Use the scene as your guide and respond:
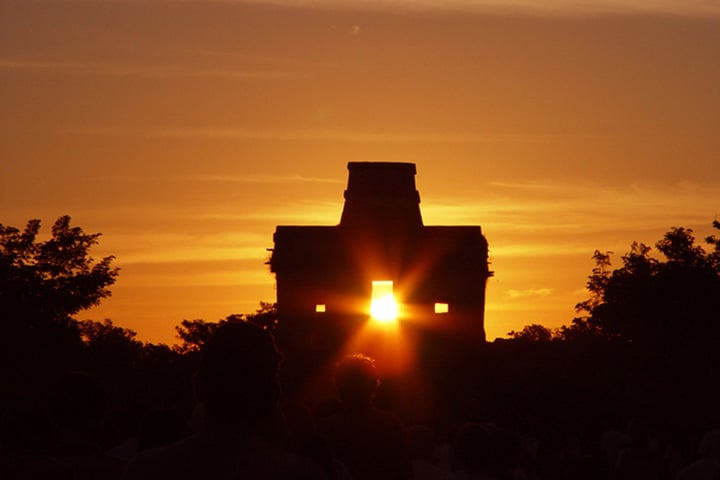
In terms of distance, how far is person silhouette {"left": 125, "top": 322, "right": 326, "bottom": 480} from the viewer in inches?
223

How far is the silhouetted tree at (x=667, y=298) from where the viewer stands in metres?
63.3

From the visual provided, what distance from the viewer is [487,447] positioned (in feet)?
32.1

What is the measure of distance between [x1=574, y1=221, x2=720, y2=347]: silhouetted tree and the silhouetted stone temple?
395 inches

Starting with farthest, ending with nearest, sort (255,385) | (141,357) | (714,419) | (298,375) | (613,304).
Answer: (613,304) → (141,357) → (298,375) → (714,419) → (255,385)

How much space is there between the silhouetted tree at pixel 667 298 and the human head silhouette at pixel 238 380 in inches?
2228

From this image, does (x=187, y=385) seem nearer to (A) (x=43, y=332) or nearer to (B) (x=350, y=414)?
(A) (x=43, y=332)

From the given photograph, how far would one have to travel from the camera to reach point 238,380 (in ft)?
18.8

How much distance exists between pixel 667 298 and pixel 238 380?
62.8 m

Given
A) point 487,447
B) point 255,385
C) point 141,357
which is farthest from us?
point 141,357

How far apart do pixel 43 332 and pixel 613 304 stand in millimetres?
37180

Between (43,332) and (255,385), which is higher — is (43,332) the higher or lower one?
the higher one

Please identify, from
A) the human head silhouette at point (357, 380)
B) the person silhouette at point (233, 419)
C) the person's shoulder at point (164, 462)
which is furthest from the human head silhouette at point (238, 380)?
the human head silhouette at point (357, 380)

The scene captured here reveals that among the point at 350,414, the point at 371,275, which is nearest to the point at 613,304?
the point at 371,275

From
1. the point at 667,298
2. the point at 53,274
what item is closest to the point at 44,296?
the point at 53,274
